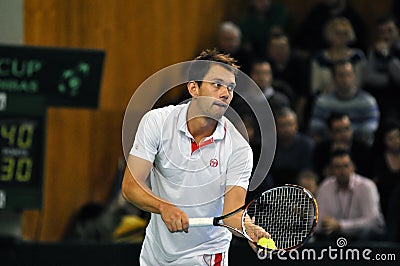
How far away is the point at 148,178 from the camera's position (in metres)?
6.03

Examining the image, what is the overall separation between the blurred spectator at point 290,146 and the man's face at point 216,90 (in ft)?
12.2

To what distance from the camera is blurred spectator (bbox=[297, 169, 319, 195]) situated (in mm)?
8898

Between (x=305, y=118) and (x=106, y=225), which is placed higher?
(x=305, y=118)

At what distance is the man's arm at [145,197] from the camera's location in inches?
205

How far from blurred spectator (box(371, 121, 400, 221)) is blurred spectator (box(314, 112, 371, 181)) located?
20 centimetres

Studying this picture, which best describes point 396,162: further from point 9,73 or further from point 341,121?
point 9,73

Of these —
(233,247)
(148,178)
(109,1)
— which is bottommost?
(233,247)

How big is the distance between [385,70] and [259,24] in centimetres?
147

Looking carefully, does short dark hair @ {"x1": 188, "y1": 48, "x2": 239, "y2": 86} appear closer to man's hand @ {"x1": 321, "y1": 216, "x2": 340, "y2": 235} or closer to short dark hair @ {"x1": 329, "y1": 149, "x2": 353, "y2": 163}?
man's hand @ {"x1": 321, "y1": 216, "x2": 340, "y2": 235}

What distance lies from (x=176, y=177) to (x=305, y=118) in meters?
4.78

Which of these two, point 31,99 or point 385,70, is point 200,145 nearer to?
point 31,99

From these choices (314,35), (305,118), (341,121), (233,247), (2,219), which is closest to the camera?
(233,247)

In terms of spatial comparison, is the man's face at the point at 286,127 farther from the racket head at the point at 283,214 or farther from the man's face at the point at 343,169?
the racket head at the point at 283,214

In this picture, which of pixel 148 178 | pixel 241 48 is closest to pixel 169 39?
pixel 241 48
